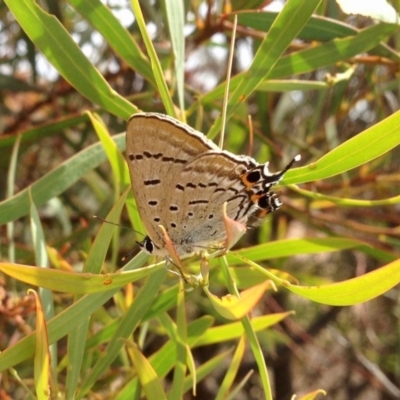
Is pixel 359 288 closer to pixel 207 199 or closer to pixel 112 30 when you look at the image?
pixel 207 199

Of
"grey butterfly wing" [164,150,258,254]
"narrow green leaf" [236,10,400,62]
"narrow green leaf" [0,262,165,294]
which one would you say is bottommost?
"narrow green leaf" [0,262,165,294]

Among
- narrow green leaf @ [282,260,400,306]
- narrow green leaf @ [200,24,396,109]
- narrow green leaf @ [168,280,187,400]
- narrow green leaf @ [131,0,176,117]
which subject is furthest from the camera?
narrow green leaf @ [200,24,396,109]

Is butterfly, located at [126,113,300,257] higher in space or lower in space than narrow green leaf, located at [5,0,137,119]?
lower

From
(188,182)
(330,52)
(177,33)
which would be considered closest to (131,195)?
(188,182)

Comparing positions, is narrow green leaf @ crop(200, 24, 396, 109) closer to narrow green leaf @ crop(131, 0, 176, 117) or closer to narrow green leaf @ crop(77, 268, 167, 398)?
narrow green leaf @ crop(131, 0, 176, 117)

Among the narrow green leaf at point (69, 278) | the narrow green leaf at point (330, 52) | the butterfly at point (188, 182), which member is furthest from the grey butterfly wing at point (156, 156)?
the narrow green leaf at point (330, 52)

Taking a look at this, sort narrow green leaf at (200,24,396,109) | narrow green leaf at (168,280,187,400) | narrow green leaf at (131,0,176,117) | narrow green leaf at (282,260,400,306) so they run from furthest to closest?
narrow green leaf at (200,24,396,109)
narrow green leaf at (168,280,187,400)
narrow green leaf at (131,0,176,117)
narrow green leaf at (282,260,400,306)

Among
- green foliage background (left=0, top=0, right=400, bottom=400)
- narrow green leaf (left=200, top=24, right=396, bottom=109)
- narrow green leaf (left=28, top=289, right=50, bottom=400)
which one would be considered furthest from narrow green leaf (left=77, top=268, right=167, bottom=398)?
narrow green leaf (left=200, top=24, right=396, bottom=109)

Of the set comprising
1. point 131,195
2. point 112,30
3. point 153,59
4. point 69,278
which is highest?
point 112,30
